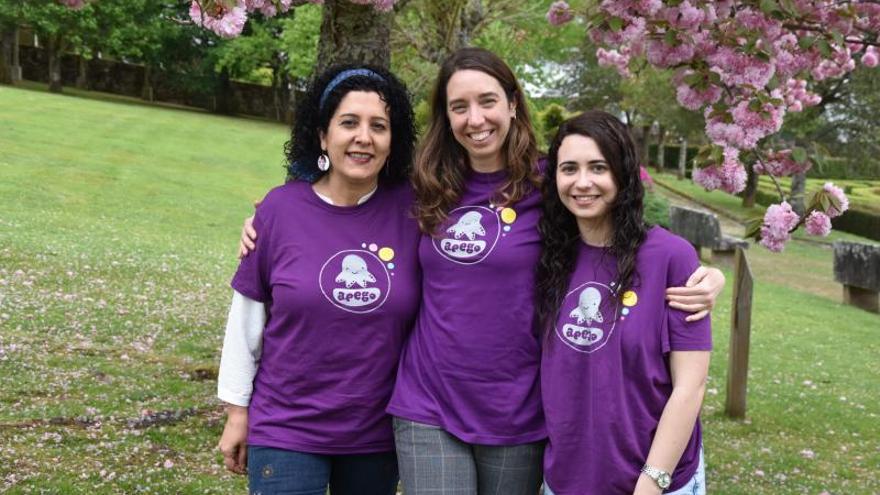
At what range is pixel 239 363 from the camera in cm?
294

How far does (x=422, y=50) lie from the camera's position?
11.5 m

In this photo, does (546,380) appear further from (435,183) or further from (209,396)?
(209,396)

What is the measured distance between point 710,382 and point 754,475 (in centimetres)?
297

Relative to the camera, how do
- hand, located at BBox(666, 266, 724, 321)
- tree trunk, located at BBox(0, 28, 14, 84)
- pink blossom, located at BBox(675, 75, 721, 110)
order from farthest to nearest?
tree trunk, located at BBox(0, 28, 14, 84) < pink blossom, located at BBox(675, 75, 721, 110) < hand, located at BBox(666, 266, 724, 321)

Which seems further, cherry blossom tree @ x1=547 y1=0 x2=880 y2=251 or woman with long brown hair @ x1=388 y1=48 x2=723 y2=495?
cherry blossom tree @ x1=547 y1=0 x2=880 y2=251

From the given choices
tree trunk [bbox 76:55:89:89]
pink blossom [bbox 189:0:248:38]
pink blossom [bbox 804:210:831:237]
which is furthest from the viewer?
tree trunk [bbox 76:55:89:89]

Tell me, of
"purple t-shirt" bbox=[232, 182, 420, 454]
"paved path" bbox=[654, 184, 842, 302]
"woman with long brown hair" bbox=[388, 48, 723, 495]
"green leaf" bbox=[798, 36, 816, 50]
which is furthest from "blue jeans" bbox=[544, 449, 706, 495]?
"paved path" bbox=[654, 184, 842, 302]

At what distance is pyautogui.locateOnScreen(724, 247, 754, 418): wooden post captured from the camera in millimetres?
7281

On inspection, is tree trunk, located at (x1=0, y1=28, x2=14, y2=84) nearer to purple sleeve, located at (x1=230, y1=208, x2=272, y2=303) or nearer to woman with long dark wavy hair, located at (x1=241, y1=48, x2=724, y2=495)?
purple sleeve, located at (x1=230, y1=208, x2=272, y2=303)

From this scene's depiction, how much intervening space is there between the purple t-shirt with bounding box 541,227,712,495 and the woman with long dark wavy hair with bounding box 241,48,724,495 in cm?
12

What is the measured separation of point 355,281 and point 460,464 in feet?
2.02

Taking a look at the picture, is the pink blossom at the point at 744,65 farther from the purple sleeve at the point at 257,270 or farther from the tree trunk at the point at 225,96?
the tree trunk at the point at 225,96

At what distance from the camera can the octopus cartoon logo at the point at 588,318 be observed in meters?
2.54

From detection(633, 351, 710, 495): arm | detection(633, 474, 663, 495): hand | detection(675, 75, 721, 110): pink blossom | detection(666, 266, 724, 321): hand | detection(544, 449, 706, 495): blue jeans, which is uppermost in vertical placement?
detection(675, 75, 721, 110): pink blossom
